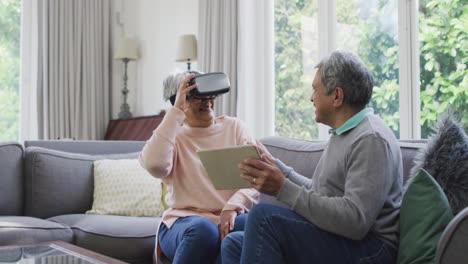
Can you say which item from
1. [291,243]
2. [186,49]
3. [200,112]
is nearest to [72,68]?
[186,49]

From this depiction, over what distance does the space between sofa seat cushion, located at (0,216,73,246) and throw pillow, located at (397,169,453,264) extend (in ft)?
5.20

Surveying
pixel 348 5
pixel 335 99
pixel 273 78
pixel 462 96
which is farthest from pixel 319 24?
pixel 335 99

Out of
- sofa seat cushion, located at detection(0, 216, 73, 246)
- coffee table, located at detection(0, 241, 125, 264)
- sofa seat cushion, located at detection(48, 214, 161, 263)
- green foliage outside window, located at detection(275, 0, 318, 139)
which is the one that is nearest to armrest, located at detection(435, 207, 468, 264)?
coffee table, located at detection(0, 241, 125, 264)

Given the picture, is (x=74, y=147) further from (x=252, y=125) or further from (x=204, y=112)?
(x=252, y=125)

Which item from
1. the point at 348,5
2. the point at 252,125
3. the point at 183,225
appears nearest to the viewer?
the point at 183,225

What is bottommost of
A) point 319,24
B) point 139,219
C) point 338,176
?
point 139,219

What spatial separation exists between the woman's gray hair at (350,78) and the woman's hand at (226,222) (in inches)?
24.5

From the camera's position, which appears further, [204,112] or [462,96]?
[462,96]

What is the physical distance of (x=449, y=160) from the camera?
164cm

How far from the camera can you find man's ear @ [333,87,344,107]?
1.72m

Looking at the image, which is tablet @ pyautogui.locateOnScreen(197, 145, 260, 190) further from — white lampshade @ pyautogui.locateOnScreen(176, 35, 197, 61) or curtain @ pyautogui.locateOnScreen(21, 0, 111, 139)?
curtain @ pyautogui.locateOnScreen(21, 0, 111, 139)

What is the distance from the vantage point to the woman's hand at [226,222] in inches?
80.4

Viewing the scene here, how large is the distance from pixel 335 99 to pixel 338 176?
243mm

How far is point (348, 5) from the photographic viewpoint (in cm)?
390
